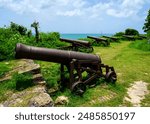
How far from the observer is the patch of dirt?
13.4m

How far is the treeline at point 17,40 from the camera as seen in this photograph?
21281 mm

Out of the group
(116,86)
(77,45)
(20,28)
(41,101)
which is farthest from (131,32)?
(41,101)

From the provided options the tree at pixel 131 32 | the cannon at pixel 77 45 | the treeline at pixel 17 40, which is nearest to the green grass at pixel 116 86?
the treeline at pixel 17 40

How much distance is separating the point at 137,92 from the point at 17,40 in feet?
42.0

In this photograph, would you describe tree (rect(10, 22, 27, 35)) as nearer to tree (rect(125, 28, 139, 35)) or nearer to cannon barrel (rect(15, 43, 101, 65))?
cannon barrel (rect(15, 43, 101, 65))

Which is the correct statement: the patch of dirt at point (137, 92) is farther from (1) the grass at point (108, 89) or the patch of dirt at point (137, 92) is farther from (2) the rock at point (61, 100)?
(2) the rock at point (61, 100)

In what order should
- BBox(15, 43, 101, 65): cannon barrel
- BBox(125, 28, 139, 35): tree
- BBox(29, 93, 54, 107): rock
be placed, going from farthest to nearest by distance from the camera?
BBox(125, 28, 139, 35): tree, BBox(15, 43, 101, 65): cannon barrel, BBox(29, 93, 54, 107): rock

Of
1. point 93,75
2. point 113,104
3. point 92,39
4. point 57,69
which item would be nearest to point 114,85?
point 93,75

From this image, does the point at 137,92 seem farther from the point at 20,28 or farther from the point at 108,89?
the point at 20,28

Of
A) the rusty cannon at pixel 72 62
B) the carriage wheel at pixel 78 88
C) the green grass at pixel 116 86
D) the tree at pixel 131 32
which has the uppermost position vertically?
the rusty cannon at pixel 72 62

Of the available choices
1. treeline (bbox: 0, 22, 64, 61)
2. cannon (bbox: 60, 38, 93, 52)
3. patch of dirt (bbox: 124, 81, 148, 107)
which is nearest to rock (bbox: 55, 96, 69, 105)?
patch of dirt (bbox: 124, 81, 148, 107)

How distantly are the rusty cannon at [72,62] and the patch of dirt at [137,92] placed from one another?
38.9 inches

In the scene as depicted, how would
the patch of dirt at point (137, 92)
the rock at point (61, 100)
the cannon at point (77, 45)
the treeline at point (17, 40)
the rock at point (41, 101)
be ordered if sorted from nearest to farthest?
the rock at point (41, 101) → the rock at point (61, 100) → the patch of dirt at point (137, 92) → the treeline at point (17, 40) → the cannon at point (77, 45)

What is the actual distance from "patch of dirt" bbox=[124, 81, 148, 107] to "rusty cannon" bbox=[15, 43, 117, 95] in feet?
3.24
